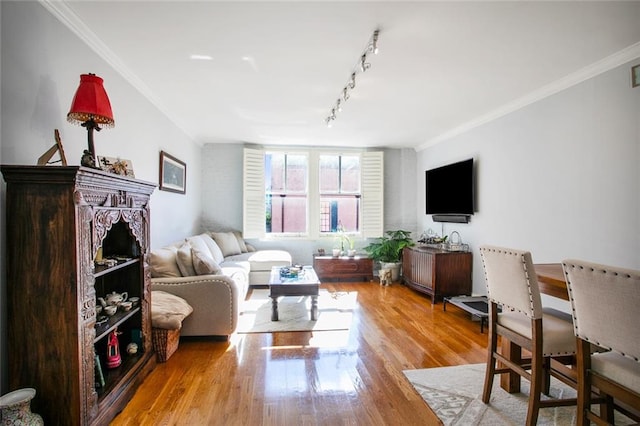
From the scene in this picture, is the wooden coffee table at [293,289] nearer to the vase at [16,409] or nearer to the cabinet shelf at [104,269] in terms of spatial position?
the cabinet shelf at [104,269]

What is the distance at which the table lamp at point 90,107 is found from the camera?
178 cm

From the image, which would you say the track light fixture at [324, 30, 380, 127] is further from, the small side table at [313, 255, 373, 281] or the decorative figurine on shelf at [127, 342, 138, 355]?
the decorative figurine on shelf at [127, 342, 138, 355]

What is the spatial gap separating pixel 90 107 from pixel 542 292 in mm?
2942

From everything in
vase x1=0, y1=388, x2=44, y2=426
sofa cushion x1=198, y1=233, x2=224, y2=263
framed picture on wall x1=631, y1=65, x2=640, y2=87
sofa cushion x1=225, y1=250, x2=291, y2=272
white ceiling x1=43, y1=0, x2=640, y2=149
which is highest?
white ceiling x1=43, y1=0, x2=640, y2=149

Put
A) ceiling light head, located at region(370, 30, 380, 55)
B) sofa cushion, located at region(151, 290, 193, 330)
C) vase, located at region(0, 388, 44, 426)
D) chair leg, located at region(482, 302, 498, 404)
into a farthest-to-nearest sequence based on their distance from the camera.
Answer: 1. sofa cushion, located at region(151, 290, 193, 330)
2. ceiling light head, located at region(370, 30, 380, 55)
3. chair leg, located at region(482, 302, 498, 404)
4. vase, located at region(0, 388, 44, 426)

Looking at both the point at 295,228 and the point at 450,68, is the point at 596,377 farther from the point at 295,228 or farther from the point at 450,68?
the point at 295,228

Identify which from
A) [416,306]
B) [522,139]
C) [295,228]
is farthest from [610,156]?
[295,228]

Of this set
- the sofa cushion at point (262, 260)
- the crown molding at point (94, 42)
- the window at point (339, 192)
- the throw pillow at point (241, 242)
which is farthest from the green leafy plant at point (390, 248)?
the crown molding at point (94, 42)

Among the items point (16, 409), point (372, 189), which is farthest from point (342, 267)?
point (16, 409)

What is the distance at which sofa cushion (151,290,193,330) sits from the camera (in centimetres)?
252

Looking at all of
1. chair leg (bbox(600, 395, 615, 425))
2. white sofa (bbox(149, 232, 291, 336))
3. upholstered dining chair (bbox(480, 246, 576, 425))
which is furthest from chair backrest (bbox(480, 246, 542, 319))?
white sofa (bbox(149, 232, 291, 336))

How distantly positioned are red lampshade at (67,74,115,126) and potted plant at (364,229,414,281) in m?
4.58

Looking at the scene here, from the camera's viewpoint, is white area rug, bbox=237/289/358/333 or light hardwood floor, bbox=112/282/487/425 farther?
white area rug, bbox=237/289/358/333

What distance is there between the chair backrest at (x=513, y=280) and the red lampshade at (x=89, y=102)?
8.19 feet
